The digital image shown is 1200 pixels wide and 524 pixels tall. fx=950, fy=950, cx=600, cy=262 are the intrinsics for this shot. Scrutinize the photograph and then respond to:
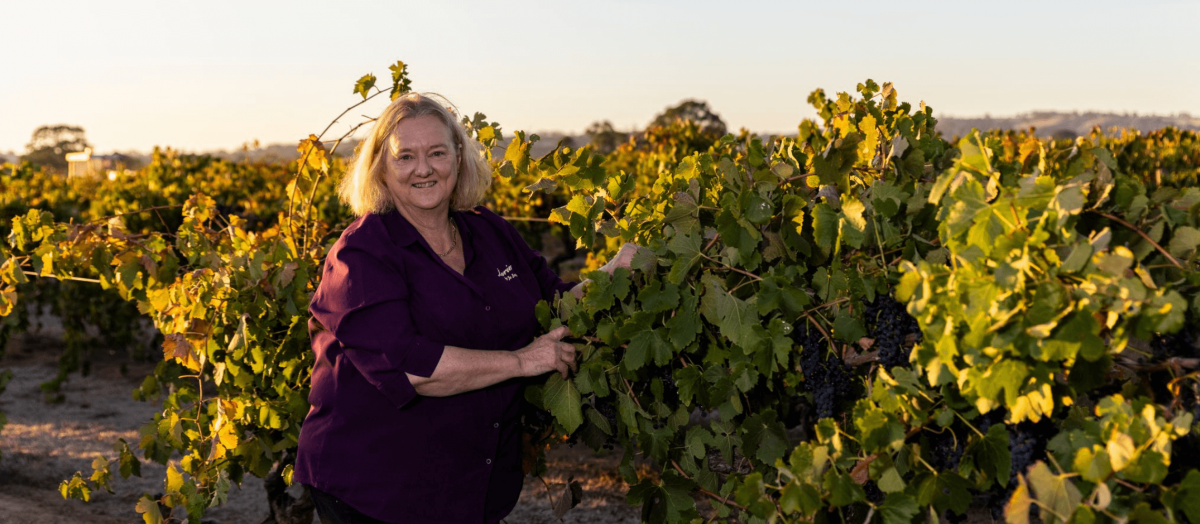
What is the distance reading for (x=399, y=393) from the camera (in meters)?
2.62

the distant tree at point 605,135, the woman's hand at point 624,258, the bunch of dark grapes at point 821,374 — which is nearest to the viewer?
the bunch of dark grapes at point 821,374

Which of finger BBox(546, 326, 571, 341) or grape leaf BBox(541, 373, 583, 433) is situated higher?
finger BBox(546, 326, 571, 341)

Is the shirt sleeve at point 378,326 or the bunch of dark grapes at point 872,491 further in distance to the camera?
the shirt sleeve at point 378,326

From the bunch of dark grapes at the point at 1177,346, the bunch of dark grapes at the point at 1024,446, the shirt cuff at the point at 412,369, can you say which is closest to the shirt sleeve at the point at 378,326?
the shirt cuff at the point at 412,369

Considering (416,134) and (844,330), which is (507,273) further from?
(844,330)

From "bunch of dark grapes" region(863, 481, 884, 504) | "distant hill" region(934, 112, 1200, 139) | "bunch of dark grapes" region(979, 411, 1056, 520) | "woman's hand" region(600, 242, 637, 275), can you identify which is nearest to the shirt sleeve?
"woman's hand" region(600, 242, 637, 275)

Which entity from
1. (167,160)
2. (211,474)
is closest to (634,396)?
(211,474)

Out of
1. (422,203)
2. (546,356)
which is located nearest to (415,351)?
(546,356)

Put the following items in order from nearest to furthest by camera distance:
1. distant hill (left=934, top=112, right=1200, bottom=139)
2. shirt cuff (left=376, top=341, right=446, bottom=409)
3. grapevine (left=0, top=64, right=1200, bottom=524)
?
grapevine (left=0, top=64, right=1200, bottom=524) → shirt cuff (left=376, top=341, right=446, bottom=409) → distant hill (left=934, top=112, right=1200, bottom=139)

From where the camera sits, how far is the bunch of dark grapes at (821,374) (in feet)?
7.99

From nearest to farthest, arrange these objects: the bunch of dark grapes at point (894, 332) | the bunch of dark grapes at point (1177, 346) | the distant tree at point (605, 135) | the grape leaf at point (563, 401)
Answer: the bunch of dark grapes at point (1177, 346) → the bunch of dark grapes at point (894, 332) → the grape leaf at point (563, 401) → the distant tree at point (605, 135)

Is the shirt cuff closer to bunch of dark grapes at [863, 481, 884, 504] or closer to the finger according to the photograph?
the finger

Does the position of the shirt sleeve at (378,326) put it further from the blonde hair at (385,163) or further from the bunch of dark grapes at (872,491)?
the bunch of dark grapes at (872,491)

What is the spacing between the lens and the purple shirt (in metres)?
2.63
